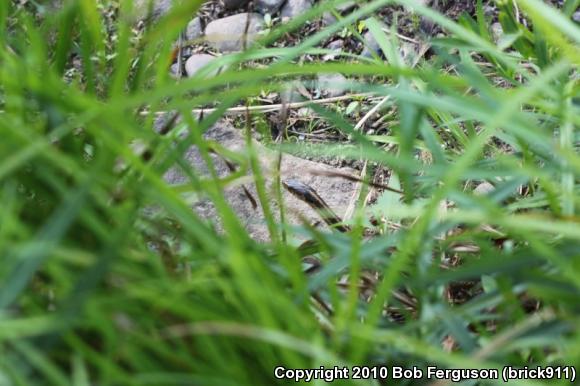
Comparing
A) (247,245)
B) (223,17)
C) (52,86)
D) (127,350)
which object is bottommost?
(127,350)

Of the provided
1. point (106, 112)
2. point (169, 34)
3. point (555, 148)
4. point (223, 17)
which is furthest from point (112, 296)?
point (223, 17)

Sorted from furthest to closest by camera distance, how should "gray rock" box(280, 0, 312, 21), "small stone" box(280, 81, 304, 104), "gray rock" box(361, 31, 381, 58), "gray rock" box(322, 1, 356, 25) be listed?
"gray rock" box(280, 0, 312, 21) → "gray rock" box(322, 1, 356, 25) → "gray rock" box(361, 31, 381, 58) → "small stone" box(280, 81, 304, 104)

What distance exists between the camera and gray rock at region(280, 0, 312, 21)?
272 centimetres

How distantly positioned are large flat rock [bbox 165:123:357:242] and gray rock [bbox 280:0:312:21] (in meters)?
0.61

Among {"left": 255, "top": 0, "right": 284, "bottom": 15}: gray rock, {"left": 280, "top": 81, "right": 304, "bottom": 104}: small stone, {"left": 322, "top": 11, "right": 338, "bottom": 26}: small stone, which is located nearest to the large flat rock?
{"left": 280, "top": 81, "right": 304, "bottom": 104}: small stone

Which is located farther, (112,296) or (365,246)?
(365,246)

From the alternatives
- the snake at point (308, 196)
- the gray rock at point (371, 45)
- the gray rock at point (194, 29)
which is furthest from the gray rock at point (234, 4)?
the snake at point (308, 196)

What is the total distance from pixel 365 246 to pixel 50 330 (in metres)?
0.33

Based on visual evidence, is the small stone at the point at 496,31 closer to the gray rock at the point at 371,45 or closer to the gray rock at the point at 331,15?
the gray rock at the point at 371,45

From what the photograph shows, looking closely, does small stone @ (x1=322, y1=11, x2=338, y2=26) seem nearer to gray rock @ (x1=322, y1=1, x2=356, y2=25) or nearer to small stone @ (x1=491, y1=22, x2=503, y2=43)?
gray rock @ (x1=322, y1=1, x2=356, y2=25)

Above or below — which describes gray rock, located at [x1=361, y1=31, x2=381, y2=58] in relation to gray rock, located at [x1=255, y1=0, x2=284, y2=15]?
below

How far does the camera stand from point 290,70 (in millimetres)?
849

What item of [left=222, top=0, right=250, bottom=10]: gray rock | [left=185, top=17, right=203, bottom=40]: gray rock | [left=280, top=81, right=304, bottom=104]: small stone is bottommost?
[left=280, top=81, right=304, bottom=104]: small stone

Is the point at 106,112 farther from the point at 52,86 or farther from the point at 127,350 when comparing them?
the point at 127,350
